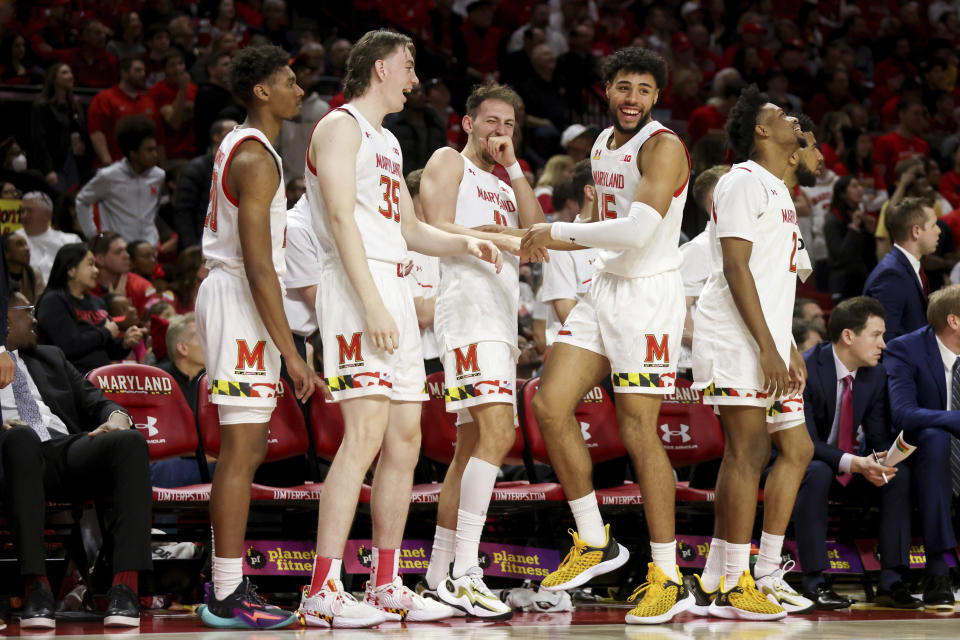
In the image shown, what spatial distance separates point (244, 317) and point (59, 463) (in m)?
1.09

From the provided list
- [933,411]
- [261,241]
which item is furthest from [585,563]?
[933,411]

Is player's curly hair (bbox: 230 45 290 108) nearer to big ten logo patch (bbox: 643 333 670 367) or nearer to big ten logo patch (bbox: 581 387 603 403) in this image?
big ten logo patch (bbox: 643 333 670 367)

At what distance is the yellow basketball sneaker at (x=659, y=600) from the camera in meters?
5.16

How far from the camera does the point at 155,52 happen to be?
40.5ft

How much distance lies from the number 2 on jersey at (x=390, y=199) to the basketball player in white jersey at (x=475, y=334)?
0.43 meters

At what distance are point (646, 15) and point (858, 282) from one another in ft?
21.8

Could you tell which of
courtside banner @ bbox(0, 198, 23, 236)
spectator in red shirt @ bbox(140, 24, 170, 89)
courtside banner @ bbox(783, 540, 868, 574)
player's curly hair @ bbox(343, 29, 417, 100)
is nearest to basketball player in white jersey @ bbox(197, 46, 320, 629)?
player's curly hair @ bbox(343, 29, 417, 100)

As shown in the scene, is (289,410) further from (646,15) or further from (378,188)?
(646,15)

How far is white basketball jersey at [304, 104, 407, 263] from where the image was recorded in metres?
5.02

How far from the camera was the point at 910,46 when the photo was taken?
58.8 feet

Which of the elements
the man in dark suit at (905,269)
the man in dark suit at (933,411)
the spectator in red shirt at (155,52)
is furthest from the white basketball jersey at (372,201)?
the spectator in red shirt at (155,52)

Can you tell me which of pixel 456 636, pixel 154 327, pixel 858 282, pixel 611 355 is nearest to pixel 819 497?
pixel 611 355

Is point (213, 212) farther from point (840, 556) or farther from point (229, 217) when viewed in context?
point (840, 556)

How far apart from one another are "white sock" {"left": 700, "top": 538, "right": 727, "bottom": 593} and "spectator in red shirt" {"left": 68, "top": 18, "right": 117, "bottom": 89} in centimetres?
895
